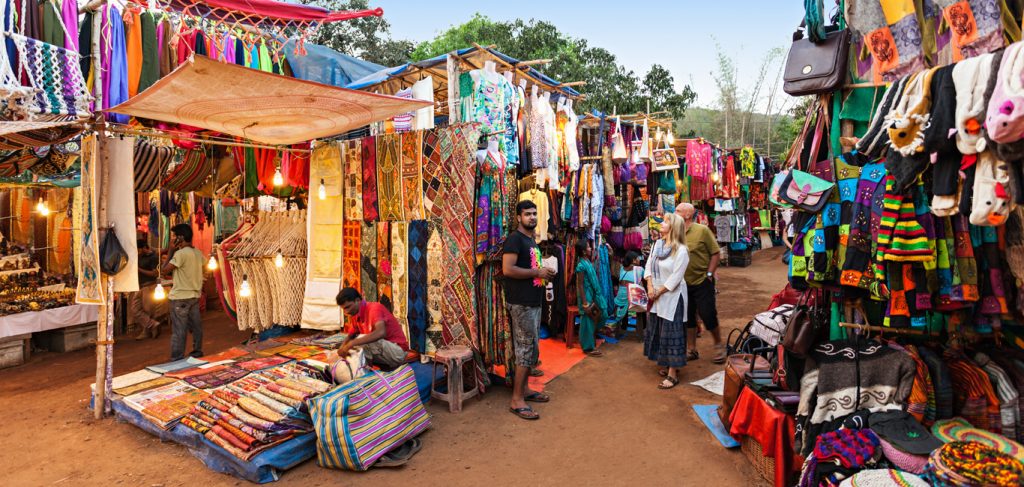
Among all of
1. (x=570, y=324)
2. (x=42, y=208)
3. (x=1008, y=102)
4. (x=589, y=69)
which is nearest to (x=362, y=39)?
(x=589, y=69)

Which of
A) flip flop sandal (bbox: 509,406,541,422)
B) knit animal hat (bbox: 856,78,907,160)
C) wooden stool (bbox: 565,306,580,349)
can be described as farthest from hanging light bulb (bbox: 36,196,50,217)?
knit animal hat (bbox: 856,78,907,160)

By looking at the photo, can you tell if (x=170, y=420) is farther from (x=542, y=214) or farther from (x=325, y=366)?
(x=542, y=214)

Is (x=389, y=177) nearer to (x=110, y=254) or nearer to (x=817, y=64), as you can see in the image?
(x=110, y=254)

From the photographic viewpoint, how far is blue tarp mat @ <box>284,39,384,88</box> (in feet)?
22.1

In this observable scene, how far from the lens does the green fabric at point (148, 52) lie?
15.4 ft

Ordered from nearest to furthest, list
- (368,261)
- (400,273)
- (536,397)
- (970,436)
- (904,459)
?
(904,459), (970,436), (536,397), (400,273), (368,261)

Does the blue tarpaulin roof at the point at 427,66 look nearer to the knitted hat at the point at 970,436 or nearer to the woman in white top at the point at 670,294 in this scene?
the woman in white top at the point at 670,294

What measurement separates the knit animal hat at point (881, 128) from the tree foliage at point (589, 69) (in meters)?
17.0

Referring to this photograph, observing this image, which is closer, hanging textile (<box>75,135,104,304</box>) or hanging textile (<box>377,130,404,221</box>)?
hanging textile (<box>75,135,104,304</box>)

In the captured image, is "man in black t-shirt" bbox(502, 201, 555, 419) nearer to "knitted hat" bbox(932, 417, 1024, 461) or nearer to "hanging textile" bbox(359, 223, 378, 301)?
"hanging textile" bbox(359, 223, 378, 301)

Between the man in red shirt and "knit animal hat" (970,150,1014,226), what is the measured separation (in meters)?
3.86

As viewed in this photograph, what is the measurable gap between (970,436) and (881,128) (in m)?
1.68

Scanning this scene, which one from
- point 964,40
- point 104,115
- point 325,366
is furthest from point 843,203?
point 104,115

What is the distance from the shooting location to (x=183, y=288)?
19.1ft
